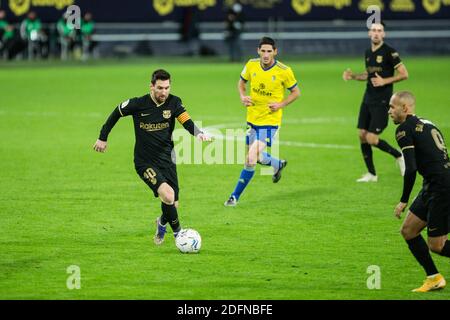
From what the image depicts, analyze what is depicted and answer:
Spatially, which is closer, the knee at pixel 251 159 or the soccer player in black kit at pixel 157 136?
the soccer player in black kit at pixel 157 136

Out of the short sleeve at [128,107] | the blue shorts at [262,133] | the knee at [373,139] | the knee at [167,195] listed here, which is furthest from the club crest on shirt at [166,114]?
the knee at [373,139]

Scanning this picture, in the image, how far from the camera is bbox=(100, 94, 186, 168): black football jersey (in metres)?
11.8

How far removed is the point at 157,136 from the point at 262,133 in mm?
3520

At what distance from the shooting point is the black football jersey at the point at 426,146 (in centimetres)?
969

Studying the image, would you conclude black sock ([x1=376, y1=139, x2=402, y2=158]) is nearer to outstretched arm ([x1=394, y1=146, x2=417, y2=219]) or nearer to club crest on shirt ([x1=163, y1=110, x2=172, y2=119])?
club crest on shirt ([x1=163, y1=110, x2=172, y2=119])

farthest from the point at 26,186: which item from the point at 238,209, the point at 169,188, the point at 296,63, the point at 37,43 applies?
the point at 37,43

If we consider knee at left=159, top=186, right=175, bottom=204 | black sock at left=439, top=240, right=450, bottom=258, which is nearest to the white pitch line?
knee at left=159, top=186, right=175, bottom=204

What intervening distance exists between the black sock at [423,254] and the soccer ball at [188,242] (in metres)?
2.77

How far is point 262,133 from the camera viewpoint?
1503cm

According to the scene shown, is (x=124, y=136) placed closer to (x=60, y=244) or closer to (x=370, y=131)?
(x=370, y=131)

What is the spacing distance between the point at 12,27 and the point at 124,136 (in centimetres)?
2498

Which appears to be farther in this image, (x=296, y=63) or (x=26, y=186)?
(x=296, y=63)

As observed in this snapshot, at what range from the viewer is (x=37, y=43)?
4850 centimetres

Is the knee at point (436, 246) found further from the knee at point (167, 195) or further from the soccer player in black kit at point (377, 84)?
the soccer player in black kit at point (377, 84)
